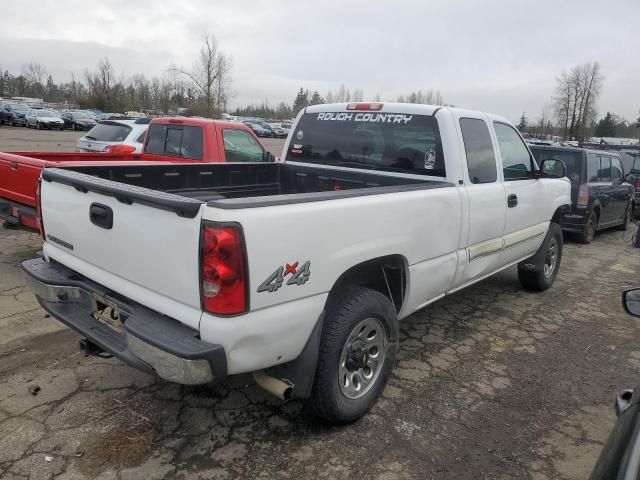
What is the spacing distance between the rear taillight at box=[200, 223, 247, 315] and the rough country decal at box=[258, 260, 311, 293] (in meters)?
0.13

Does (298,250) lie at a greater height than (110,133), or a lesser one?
lesser

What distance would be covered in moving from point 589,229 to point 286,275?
29.0 feet

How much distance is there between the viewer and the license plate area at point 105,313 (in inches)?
113

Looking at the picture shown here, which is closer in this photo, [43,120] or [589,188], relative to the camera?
[589,188]

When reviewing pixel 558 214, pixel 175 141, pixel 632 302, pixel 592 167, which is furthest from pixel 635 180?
pixel 632 302

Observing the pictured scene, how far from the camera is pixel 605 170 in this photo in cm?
1001

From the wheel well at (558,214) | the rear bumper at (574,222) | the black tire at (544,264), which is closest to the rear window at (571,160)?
the rear bumper at (574,222)

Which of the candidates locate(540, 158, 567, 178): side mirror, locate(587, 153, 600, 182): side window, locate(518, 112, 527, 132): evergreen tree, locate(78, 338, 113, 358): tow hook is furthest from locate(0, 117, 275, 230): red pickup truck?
locate(518, 112, 527, 132): evergreen tree

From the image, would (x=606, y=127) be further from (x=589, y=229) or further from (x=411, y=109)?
(x=411, y=109)

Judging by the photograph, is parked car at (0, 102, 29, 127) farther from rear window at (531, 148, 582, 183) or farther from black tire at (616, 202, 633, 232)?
black tire at (616, 202, 633, 232)

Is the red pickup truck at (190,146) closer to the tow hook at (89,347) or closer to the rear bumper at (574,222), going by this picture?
the tow hook at (89,347)

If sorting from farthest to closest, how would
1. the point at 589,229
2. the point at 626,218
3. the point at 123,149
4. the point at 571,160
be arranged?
the point at 626,218
the point at 589,229
the point at 571,160
the point at 123,149

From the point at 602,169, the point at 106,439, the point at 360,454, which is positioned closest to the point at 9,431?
the point at 106,439

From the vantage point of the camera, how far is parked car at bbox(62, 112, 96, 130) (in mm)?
41503
